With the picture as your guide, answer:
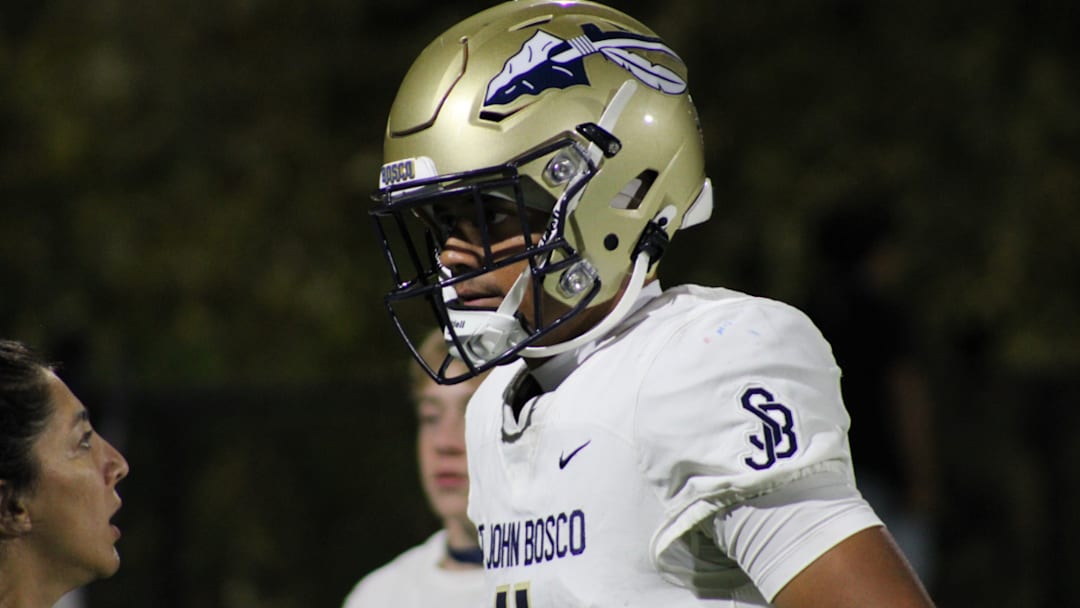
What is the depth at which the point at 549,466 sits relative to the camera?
157cm

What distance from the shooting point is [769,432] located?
1.39 meters

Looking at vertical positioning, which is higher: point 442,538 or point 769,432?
point 769,432

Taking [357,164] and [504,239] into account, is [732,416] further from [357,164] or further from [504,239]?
[357,164]

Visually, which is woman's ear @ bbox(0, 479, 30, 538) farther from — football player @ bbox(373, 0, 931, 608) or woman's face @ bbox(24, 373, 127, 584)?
football player @ bbox(373, 0, 931, 608)

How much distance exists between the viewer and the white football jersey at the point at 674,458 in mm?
1391

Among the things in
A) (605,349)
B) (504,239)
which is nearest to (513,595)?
(605,349)

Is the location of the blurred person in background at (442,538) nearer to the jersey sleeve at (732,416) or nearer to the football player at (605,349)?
the football player at (605,349)

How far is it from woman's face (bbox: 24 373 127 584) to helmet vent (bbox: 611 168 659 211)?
29.9 inches

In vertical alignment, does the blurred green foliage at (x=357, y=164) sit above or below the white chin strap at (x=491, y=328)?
below

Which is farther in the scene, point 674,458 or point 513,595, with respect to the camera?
point 513,595

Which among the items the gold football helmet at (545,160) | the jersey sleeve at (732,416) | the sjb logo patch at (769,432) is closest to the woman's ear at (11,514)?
the gold football helmet at (545,160)

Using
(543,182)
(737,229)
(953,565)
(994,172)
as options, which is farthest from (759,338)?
(994,172)

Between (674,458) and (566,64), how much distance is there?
1.55 feet

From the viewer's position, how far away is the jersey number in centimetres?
158
